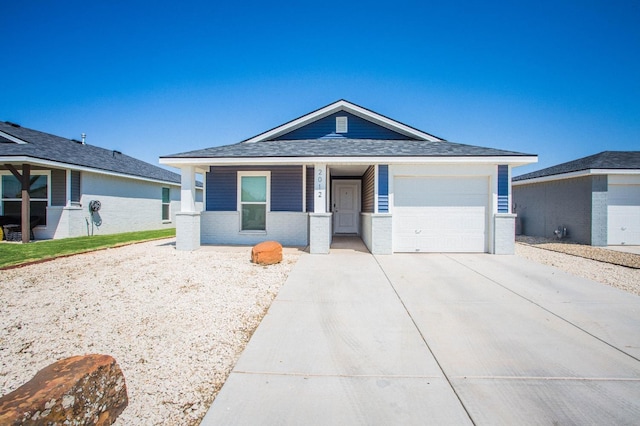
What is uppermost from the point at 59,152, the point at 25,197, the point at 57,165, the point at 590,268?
the point at 59,152

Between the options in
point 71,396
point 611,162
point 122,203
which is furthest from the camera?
point 122,203

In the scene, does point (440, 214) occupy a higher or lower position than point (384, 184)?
A: lower

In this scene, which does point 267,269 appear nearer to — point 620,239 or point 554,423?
point 554,423

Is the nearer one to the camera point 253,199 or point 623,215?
point 253,199

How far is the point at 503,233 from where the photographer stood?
8766mm

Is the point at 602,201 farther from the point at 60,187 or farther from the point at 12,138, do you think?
the point at 12,138

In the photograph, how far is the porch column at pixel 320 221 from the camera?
29.1ft

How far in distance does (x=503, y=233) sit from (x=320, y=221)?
5.73m

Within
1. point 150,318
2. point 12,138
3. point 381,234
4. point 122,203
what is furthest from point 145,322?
point 12,138

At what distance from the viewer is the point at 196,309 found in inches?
171

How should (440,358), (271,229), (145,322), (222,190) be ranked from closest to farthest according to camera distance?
(440,358) → (145,322) → (271,229) → (222,190)

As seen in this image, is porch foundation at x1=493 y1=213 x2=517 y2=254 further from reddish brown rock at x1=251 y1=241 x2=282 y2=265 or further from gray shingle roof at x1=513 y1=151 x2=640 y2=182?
reddish brown rock at x1=251 y1=241 x2=282 y2=265

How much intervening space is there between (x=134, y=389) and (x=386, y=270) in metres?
5.38

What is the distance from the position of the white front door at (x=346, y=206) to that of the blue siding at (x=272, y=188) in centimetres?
317
